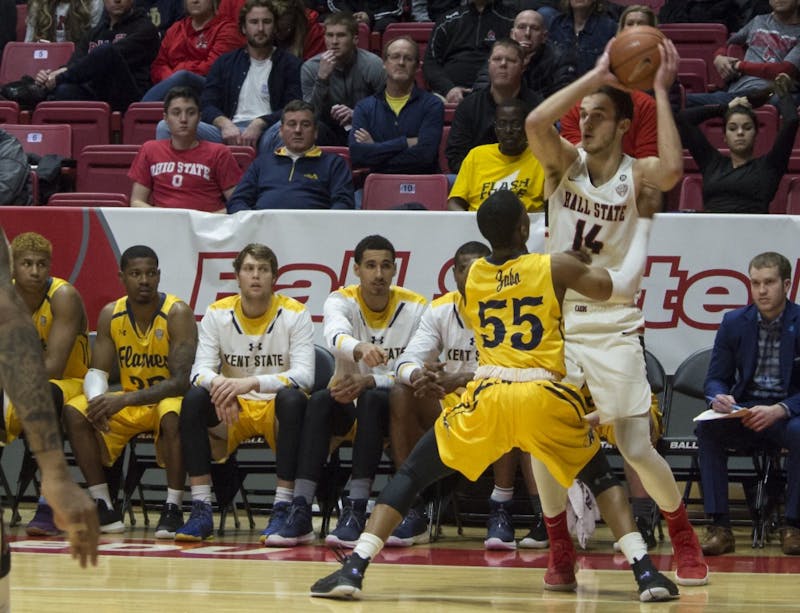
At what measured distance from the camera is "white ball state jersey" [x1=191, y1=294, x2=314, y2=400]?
7492 mm

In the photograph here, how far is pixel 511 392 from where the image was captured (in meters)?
5.20

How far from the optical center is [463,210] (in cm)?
842

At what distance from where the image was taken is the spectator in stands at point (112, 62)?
11.1 metres

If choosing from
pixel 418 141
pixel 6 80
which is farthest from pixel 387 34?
pixel 6 80

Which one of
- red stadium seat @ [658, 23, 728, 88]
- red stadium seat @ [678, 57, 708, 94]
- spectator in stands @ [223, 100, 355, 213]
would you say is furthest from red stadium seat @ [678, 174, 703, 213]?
red stadium seat @ [658, 23, 728, 88]

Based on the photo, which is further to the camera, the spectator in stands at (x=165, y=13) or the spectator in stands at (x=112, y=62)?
the spectator in stands at (x=165, y=13)

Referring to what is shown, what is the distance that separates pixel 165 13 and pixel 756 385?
711 centimetres

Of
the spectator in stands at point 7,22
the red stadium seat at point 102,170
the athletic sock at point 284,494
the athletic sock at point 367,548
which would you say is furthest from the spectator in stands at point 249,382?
the spectator in stands at point 7,22

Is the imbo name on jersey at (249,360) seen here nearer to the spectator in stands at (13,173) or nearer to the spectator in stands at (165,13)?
the spectator in stands at (13,173)

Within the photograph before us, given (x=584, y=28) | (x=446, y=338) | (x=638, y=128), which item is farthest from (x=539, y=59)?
(x=446, y=338)

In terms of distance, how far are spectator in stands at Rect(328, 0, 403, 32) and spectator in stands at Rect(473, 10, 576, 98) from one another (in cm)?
220

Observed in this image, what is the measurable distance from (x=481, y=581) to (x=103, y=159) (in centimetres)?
503

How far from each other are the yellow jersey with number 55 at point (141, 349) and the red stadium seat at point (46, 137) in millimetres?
2964

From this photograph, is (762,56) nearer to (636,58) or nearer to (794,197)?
(794,197)
